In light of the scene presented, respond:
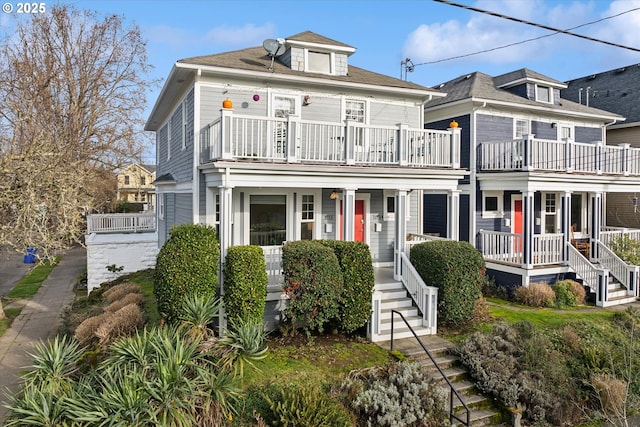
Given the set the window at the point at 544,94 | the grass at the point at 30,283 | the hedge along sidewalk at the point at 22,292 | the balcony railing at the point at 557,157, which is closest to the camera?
the hedge along sidewalk at the point at 22,292

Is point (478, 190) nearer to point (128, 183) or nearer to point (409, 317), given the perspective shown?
point (409, 317)

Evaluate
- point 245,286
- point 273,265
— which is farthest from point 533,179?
point 245,286

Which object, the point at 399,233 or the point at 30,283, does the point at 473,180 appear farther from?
the point at 30,283

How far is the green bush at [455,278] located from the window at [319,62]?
21.9ft

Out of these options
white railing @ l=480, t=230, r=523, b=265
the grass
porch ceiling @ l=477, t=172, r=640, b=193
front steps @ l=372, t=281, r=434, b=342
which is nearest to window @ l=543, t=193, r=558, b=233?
porch ceiling @ l=477, t=172, r=640, b=193

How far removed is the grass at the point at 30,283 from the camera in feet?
57.0

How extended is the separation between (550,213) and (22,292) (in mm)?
22305

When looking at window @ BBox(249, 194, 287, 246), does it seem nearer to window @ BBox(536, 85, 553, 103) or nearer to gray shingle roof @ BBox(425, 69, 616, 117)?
gray shingle roof @ BBox(425, 69, 616, 117)

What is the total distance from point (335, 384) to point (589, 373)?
5.43 meters

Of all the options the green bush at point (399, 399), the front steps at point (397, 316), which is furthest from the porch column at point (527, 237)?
the green bush at point (399, 399)

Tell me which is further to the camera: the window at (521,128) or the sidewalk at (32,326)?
the window at (521,128)

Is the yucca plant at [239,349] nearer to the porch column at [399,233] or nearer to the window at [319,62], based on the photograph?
the porch column at [399,233]

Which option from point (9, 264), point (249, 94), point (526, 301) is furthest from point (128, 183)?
point (526, 301)

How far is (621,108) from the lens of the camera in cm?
2108
